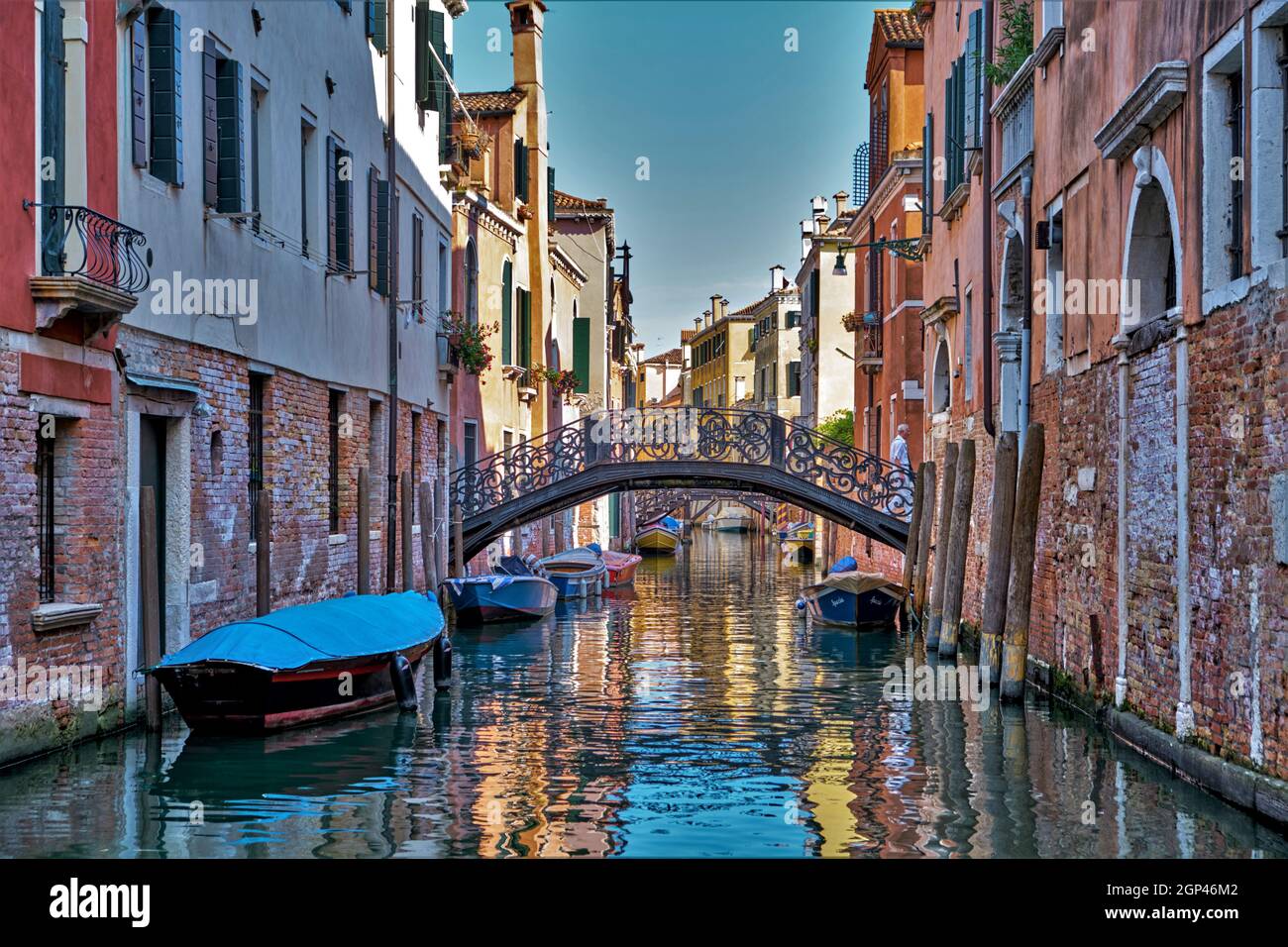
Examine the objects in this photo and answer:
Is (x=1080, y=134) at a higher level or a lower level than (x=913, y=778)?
higher

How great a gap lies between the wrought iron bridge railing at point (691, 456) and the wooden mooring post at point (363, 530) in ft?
19.7

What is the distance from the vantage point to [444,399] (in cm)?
2108

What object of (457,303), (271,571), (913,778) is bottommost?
(913,778)

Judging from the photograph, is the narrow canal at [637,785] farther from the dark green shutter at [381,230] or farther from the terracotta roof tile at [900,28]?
the terracotta roof tile at [900,28]

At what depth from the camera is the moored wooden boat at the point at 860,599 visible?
19.7m

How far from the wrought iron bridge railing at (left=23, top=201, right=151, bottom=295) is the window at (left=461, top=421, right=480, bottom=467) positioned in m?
12.3

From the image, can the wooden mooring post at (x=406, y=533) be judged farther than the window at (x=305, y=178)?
Yes

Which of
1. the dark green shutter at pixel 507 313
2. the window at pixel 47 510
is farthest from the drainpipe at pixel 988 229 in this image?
the dark green shutter at pixel 507 313

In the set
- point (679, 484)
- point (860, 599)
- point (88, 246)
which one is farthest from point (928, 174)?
point (88, 246)

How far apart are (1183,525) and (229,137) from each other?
24.3 feet

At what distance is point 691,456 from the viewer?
69.8 feet
